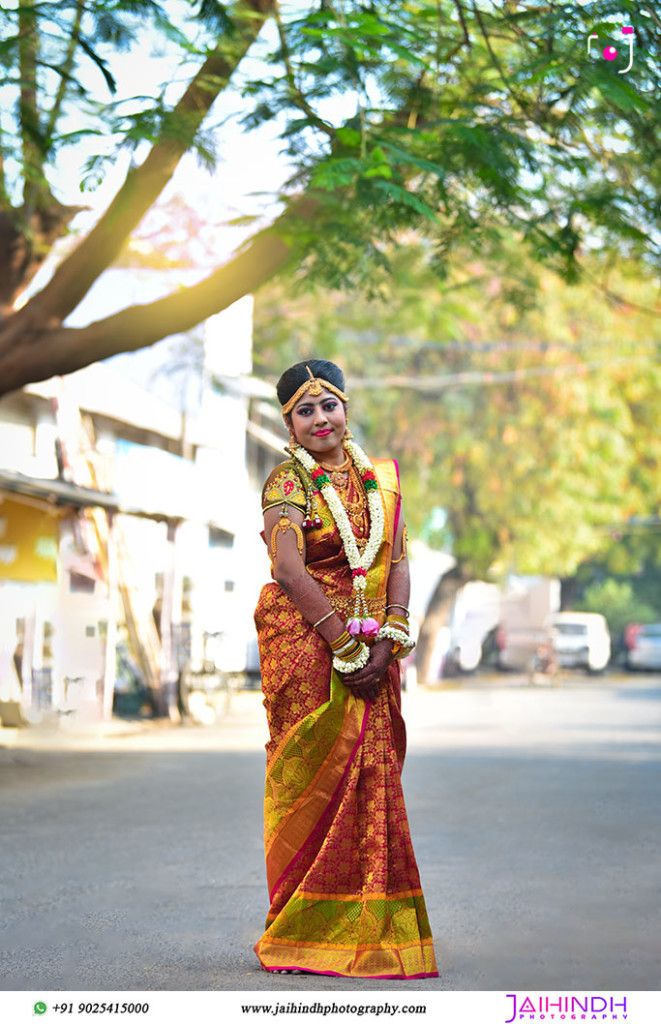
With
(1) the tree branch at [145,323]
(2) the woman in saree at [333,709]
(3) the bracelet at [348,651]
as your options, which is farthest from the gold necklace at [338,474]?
(1) the tree branch at [145,323]

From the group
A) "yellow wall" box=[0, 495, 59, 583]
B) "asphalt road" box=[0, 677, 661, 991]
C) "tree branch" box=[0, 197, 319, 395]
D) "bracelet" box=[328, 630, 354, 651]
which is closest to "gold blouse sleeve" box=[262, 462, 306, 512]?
"bracelet" box=[328, 630, 354, 651]

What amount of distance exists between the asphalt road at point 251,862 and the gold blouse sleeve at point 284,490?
5.46 ft

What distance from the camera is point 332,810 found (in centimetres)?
504

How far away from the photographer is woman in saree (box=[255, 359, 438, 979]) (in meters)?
4.90

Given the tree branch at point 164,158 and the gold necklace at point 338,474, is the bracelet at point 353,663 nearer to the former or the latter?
the gold necklace at point 338,474

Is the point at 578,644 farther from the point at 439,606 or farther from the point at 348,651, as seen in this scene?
the point at 348,651

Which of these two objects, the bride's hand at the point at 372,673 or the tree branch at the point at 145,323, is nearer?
the bride's hand at the point at 372,673

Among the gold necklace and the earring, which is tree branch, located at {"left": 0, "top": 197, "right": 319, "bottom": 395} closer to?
the earring

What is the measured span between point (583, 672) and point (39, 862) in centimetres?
3154

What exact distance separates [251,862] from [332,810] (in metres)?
2.57

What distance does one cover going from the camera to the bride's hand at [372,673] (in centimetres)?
506

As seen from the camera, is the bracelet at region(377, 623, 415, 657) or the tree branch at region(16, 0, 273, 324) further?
the tree branch at region(16, 0, 273, 324)

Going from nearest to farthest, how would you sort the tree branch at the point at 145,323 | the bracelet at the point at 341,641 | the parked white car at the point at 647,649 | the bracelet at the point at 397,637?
1. the bracelet at the point at 341,641
2. the bracelet at the point at 397,637
3. the tree branch at the point at 145,323
4. the parked white car at the point at 647,649

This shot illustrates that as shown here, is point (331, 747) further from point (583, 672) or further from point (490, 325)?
point (583, 672)
